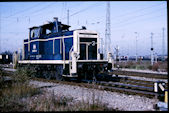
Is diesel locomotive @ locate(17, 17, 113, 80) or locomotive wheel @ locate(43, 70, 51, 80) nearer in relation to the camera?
diesel locomotive @ locate(17, 17, 113, 80)

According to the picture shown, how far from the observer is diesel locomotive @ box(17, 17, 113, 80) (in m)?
10.6

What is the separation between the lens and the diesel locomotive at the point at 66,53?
10594 millimetres

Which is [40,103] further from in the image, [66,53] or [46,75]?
[46,75]

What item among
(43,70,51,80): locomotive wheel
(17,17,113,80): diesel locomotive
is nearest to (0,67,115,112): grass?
(17,17,113,80): diesel locomotive

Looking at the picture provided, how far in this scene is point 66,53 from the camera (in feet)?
37.9

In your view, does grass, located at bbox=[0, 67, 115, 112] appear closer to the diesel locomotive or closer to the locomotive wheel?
the diesel locomotive

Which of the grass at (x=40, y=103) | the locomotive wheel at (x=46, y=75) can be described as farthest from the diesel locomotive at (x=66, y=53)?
the grass at (x=40, y=103)

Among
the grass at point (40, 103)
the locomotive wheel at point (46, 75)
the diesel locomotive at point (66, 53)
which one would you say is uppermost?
the diesel locomotive at point (66, 53)

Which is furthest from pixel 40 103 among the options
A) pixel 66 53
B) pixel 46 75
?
pixel 46 75

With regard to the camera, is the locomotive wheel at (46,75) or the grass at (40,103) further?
the locomotive wheel at (46,75)

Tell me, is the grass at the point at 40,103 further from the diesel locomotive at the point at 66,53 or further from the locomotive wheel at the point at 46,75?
the locomotive wheel at the point at 46,75

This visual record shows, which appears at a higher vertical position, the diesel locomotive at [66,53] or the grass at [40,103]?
the diesel locomotive at [66,53]

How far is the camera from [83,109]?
5.21 metres

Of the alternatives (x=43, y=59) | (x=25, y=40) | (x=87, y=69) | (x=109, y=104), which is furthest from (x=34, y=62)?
(x=109, y=104)
